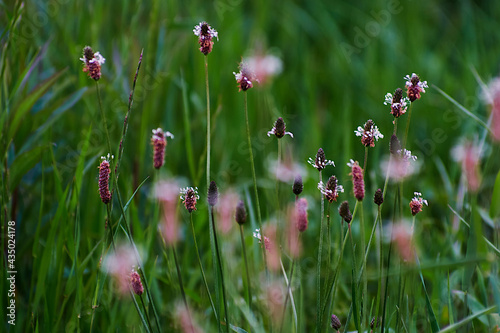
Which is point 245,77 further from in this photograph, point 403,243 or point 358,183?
point 403,243

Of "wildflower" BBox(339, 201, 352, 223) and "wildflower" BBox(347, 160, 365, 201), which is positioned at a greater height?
"wildflower" BBox(347, 160, 365, 201)

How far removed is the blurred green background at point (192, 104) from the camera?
4.44ft

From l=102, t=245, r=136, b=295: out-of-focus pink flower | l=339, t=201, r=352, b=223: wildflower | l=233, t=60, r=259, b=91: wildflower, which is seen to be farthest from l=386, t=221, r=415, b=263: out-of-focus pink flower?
l=102, t=245, r=136, b=295: out-of-focus pink flower

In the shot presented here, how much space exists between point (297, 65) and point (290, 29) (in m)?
0.30

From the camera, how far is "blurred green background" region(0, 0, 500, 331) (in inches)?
53.3

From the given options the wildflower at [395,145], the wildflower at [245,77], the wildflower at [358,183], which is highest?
the wildflower at [245,77]

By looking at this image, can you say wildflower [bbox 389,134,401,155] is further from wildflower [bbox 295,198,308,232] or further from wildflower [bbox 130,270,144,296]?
wildflower [bbox 130,270,144,296]

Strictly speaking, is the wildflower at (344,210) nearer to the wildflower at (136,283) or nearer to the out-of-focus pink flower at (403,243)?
the out-of-focus pink flower at (403,243)

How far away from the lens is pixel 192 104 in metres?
2.25

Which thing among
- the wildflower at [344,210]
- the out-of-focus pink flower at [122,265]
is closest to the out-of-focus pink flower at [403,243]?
the wildflower at [344,210]

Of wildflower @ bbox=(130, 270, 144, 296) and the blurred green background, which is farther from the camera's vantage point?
the blurred green background

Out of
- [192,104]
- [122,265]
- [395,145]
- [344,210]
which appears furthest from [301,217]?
[192,104]

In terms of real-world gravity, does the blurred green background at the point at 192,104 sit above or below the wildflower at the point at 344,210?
above

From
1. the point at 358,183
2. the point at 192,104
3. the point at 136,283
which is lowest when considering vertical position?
the point at 136,283
